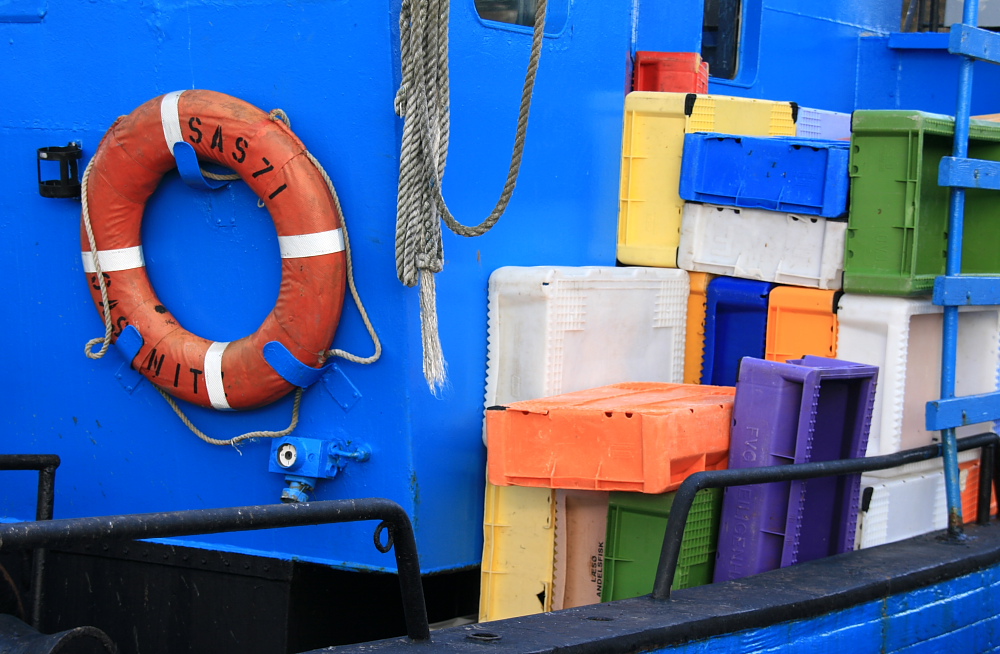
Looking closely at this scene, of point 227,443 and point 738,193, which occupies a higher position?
point 738,193

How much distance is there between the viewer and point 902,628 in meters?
3.41

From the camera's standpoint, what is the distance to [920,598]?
3.47m

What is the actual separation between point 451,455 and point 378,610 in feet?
2.07

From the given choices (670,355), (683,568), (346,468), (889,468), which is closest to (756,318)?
(670,355)

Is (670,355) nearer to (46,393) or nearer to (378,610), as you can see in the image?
(378,610)

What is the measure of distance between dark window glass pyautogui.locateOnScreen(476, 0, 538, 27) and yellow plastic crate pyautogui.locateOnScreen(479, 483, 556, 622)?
5.03ft

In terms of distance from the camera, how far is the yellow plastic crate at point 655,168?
4.19 metres

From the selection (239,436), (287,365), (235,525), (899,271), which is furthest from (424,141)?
(899,271)

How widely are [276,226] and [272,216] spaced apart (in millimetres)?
32

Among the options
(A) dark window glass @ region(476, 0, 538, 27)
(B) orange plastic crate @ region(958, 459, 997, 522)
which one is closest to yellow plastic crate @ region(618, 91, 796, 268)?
(A) dark window glass @ region(476, 0, 538, 27)

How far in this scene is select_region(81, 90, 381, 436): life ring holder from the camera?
343cm

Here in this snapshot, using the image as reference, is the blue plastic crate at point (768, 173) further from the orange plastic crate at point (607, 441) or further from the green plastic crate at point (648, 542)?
the green plastic crate at point (648, 542)

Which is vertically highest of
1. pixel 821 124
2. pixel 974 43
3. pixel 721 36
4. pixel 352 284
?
pixel 721 36

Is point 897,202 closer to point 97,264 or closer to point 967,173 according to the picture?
point 967,173
